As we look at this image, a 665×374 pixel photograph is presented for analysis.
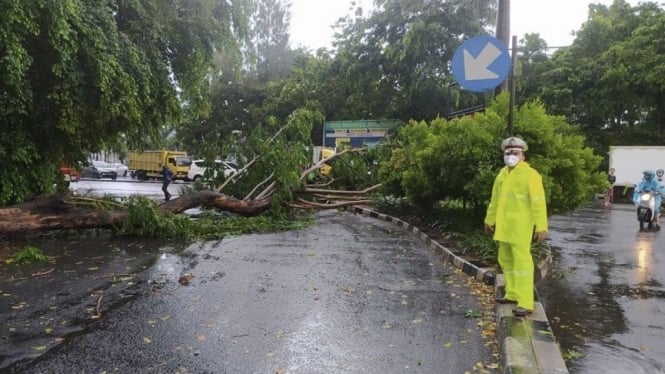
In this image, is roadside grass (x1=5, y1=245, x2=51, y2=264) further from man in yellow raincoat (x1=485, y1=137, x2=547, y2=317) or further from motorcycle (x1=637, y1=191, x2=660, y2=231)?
motorcycle (x1=637, y1=191, x2=660, y2=231)

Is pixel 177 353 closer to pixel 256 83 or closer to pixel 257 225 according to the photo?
pixel 257 225

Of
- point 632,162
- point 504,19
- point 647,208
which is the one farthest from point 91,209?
point 632,162

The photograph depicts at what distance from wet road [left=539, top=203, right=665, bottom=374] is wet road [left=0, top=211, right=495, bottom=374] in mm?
824

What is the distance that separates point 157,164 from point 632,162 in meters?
28.9

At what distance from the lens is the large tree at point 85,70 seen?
27.4 ft

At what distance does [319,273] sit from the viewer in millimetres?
7406

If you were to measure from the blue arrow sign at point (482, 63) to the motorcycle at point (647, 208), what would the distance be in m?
8.53

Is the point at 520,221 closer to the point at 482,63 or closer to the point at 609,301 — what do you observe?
the point at 609,301

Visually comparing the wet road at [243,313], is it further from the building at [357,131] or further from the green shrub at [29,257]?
the building at [357,131]

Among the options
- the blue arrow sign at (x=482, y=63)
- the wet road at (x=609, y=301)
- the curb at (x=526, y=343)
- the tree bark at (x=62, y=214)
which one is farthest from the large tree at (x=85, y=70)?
the wet road at (x=609, y=301)

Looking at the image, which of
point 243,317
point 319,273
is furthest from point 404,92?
point 243,317

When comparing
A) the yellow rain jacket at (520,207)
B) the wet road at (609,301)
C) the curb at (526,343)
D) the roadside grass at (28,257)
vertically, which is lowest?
the wet road at (609,301)

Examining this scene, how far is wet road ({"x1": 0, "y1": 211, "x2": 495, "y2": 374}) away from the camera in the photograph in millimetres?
4266

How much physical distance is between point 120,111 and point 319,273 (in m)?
5.39
